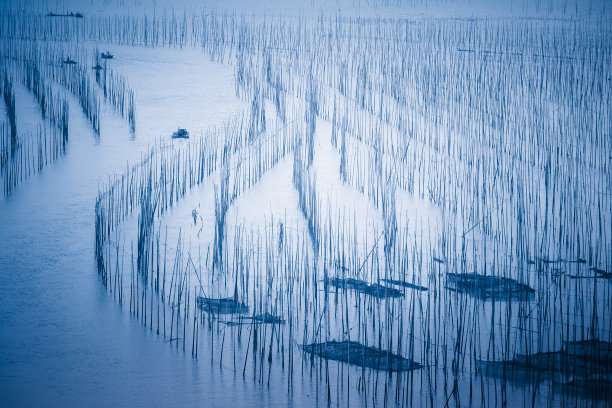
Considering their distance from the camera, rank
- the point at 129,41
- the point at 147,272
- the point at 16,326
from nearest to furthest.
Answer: the point at 16,326
the point at 147,272
the point at 129,41

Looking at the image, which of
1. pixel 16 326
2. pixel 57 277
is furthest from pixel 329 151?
pixel 16 326

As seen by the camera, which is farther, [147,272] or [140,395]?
[147,272]

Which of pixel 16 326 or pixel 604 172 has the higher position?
Answer: pixel 604 172

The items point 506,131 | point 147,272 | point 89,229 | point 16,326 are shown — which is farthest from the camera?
point 506,131

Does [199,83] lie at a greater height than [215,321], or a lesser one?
greater

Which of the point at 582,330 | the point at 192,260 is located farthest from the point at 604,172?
the point at 192,260

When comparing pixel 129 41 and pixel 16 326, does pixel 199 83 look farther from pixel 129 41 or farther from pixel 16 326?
pixel 16 326

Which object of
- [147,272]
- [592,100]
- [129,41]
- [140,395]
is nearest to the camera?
[140,395]

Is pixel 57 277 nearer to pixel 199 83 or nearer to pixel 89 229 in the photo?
pixel 89 229

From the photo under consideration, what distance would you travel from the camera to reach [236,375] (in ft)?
6.71

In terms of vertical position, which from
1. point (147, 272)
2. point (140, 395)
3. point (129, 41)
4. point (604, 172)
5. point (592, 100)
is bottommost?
point (140, 395)

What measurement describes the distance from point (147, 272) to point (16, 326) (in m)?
0.48

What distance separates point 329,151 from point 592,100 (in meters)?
2.49

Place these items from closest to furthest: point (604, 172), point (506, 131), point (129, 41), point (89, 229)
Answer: point (89, 229) < point (604, 172) < point (506, 131) < point (129, 41)
